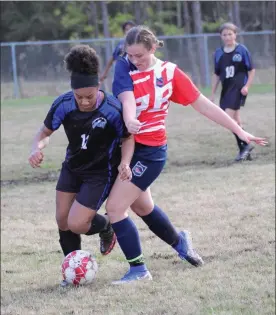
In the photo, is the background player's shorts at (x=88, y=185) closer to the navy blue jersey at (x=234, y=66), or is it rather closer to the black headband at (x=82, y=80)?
the black headband at (x=82, y=80)

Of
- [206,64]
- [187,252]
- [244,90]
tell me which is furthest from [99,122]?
[206,64]

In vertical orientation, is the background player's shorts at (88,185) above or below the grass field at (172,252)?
above

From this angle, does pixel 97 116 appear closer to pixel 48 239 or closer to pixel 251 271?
pixel 251 271

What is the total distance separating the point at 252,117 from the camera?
16.4 m

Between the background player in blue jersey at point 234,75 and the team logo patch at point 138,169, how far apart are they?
19.0 feet

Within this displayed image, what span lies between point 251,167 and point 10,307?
5.78m

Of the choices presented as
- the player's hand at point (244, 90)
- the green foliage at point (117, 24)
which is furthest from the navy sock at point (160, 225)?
the green foliage at point (117, 24)

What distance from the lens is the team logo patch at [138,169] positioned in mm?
4973

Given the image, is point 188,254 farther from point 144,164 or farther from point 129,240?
point 144,164

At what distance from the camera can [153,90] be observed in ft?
16.1

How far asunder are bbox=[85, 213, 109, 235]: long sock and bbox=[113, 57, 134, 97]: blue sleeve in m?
0.94

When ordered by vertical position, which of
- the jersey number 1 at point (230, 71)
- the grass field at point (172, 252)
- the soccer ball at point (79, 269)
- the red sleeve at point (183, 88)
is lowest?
the grass field at point (172, 252)

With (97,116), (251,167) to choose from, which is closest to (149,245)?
(97,116)

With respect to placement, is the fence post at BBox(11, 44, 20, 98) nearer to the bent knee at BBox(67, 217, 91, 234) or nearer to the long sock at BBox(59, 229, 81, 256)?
the long sock at BBox(59, 229, 81, 256)
